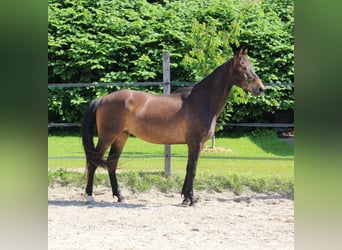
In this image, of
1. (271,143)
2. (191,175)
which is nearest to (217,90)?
(191,175)

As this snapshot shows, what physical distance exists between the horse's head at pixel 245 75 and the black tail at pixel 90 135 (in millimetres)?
1484

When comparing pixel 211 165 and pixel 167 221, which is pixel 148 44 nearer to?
pixel 211 165

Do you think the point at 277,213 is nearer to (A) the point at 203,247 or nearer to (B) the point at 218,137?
(A) the point at 203,247

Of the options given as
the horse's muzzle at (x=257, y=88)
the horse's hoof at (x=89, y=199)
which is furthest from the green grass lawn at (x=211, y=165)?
the horse's muzzle at (x=257, y=88)

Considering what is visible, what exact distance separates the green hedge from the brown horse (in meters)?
3.35

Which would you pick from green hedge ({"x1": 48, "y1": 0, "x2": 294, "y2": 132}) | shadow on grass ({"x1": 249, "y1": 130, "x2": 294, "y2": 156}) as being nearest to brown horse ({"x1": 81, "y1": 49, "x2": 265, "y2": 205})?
shadow on grass ({"x1": 249, "y1": 130, "x2": 294, "y2": 156})

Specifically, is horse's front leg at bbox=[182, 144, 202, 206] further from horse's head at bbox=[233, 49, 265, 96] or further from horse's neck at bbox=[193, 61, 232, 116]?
horse's head at bbox=[233, 49, 265, 96]

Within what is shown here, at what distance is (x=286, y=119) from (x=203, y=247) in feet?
19.5

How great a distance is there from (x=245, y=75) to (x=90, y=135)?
170 cm

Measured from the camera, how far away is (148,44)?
9.16 metres

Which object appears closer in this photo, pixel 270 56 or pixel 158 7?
pixel 270 56
